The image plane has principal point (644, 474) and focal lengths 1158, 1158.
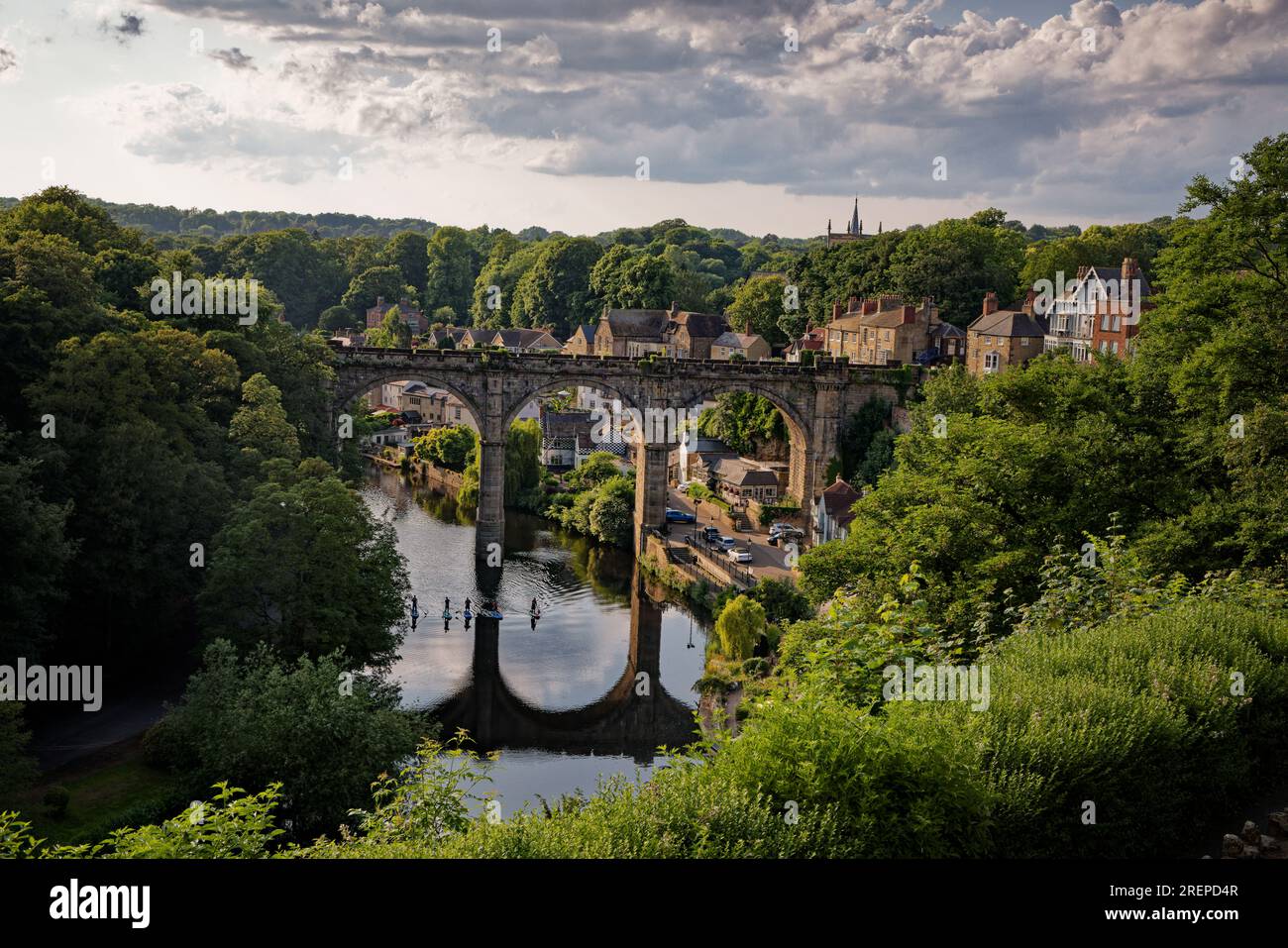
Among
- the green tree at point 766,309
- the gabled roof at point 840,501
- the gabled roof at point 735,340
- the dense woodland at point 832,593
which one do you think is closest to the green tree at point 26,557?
the dense woodland at point 832,593

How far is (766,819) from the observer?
10.9 m

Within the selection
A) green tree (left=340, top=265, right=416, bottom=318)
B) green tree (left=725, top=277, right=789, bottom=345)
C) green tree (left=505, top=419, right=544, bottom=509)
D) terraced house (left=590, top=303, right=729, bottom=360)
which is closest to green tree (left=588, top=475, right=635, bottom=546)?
green tree (left=505, top=419, right=544, bottom=509)

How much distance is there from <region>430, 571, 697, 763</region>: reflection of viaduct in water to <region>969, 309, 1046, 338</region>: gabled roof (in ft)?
88.6

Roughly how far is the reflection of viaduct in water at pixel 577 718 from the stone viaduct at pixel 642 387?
51.9 ft

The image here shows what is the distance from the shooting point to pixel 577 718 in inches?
1431

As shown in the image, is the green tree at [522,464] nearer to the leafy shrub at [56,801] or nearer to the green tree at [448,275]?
the leafy shrub at [56,801]

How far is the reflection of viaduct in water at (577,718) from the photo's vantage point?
112 ft

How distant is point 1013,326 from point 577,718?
1267 inches

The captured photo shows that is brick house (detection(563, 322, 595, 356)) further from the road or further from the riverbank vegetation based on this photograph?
the road

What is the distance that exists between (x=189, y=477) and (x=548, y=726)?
42.0 ft

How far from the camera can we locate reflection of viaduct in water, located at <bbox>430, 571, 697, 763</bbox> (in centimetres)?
3412

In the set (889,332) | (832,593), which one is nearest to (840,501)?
(889,332)

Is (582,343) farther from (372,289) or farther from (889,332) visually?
(372,289)

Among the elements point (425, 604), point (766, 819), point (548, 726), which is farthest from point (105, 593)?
point (766, 819)
